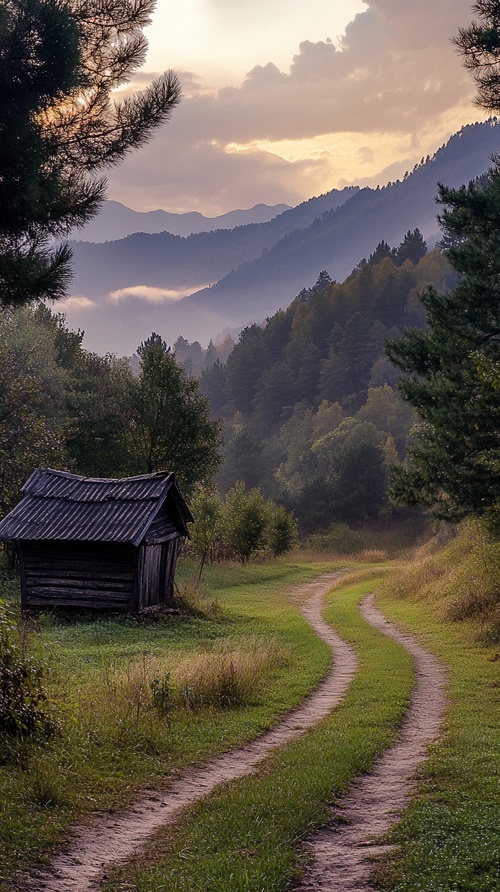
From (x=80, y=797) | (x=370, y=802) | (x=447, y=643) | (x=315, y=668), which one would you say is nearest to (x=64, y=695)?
(x=80, y=797)

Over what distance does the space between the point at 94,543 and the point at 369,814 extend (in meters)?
20.0

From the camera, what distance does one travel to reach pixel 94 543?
2659cm

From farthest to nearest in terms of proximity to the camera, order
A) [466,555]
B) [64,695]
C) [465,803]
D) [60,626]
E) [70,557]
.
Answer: [466,555], [70,557], [60,626], [64,695], [465,803]

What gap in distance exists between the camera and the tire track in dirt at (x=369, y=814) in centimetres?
639

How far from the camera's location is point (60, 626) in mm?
24734

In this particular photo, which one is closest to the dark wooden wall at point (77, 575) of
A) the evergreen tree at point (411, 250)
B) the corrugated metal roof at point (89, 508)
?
the corrugated metal roof at point (89, 508)

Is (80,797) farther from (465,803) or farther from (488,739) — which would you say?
(488,739)

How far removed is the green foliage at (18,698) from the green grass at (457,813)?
4869 millimetres

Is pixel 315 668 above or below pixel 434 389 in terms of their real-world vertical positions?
below

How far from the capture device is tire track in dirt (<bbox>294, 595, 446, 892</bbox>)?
6395mm

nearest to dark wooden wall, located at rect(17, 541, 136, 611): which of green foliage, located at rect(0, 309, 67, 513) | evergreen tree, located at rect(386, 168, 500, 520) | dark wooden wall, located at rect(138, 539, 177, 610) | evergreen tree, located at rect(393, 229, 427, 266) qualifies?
dark wooden wall, located at rect(138, 539, 177, 610)

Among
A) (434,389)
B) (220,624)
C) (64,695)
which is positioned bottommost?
(220,624)

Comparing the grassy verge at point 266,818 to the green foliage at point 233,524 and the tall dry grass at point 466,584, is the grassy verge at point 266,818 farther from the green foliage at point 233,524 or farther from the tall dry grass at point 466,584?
the green foliage at point 233,524

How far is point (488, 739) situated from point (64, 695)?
22.0ft
